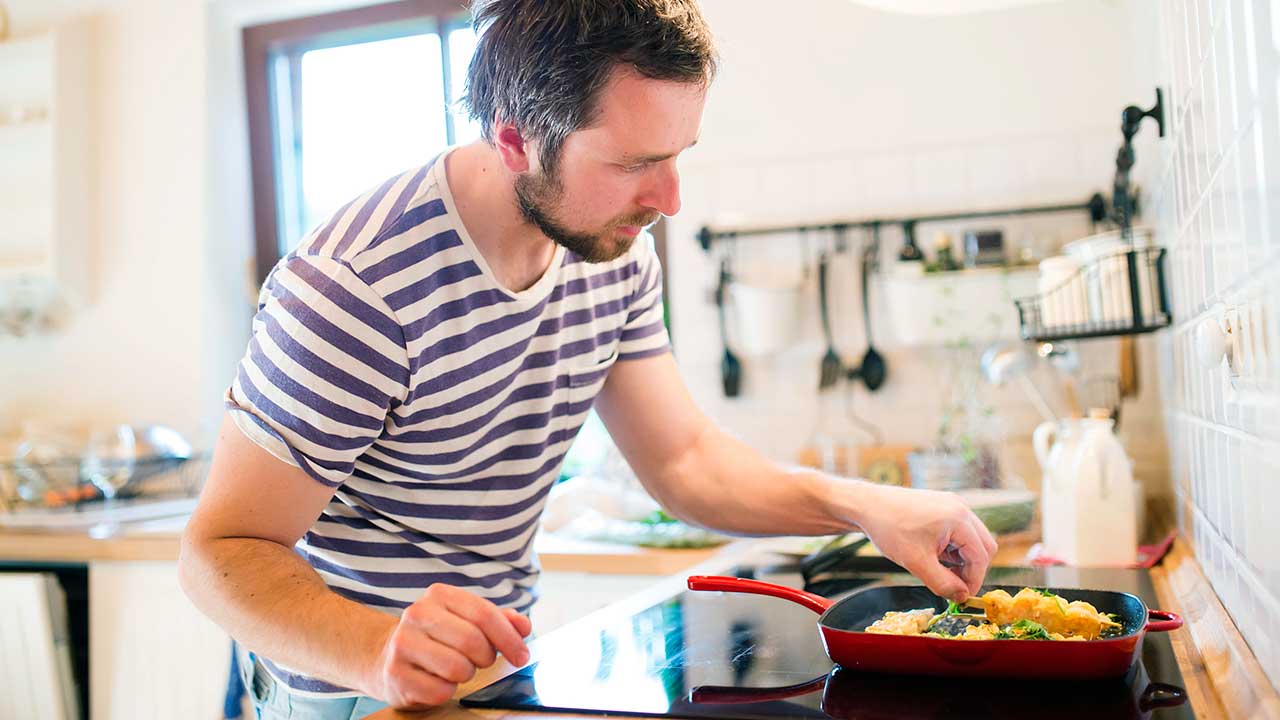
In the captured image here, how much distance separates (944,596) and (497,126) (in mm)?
575

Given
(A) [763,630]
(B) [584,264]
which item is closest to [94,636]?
(B) [584,264]

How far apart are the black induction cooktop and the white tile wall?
0.34 feet

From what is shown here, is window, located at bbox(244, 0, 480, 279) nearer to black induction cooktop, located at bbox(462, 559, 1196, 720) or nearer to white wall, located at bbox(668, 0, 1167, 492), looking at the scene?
white wall, located at bbox(668, 0, 1167, 492)

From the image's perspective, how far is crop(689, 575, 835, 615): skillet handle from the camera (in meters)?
0.92

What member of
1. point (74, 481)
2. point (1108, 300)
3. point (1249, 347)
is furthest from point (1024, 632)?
point (74, 481)

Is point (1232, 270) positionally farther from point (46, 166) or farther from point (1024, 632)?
point (46, 166)

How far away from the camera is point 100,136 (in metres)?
2.79

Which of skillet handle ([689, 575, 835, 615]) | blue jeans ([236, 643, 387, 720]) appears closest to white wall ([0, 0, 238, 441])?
blue jeans ([236, 643, 387, 720])

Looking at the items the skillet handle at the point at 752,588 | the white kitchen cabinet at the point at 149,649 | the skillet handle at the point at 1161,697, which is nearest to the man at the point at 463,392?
the skillet handle at the point at 752,588

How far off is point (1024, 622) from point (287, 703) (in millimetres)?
683

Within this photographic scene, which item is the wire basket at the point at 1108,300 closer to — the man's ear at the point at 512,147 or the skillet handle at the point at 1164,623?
the skillet handle at the point at 1164,623

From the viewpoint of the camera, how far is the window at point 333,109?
2.71 meters

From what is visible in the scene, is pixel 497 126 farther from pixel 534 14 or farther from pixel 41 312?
pixel 41 312

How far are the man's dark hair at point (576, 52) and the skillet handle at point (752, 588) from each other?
14.9 inches
